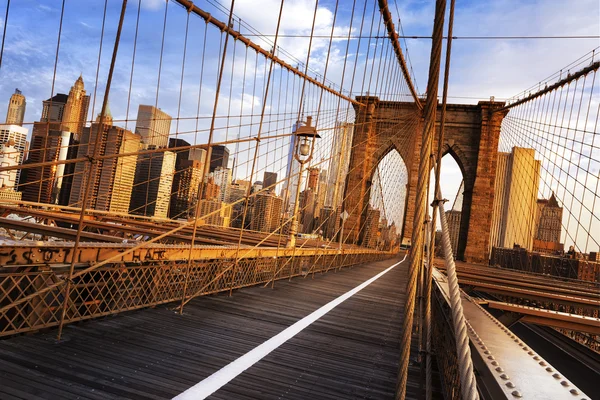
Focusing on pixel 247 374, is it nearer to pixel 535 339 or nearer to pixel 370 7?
pixel 535 339

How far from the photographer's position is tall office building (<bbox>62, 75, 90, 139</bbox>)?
1301cm

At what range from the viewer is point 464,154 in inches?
1096

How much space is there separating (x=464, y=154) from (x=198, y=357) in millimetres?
27617

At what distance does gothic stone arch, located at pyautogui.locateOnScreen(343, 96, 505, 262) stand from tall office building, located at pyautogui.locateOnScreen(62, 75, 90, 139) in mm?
14807

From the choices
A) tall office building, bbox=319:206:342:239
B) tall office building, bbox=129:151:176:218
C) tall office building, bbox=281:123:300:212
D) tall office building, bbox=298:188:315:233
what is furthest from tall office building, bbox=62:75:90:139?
tall office building, bbox=319:206:342:239

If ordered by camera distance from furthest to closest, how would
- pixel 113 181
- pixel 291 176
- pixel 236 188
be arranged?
pixel 236 188 < pixel 113 181 < pixel 291 176

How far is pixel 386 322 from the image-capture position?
5309 millimetres

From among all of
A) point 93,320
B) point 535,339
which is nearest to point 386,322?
point 93,320

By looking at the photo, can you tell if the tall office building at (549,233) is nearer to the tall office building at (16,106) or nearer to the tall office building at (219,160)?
the tall office building at (219,160)

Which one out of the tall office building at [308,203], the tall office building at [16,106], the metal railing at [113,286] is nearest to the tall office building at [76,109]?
the tall office building at [16,106]

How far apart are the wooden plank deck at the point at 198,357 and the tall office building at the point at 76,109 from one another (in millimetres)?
10304

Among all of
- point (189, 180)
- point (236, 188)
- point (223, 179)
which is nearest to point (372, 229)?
point (236, 188)

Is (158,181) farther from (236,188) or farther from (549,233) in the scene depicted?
(549,233)

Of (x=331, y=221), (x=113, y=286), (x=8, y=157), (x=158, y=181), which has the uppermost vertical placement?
(x=158, y=181)
